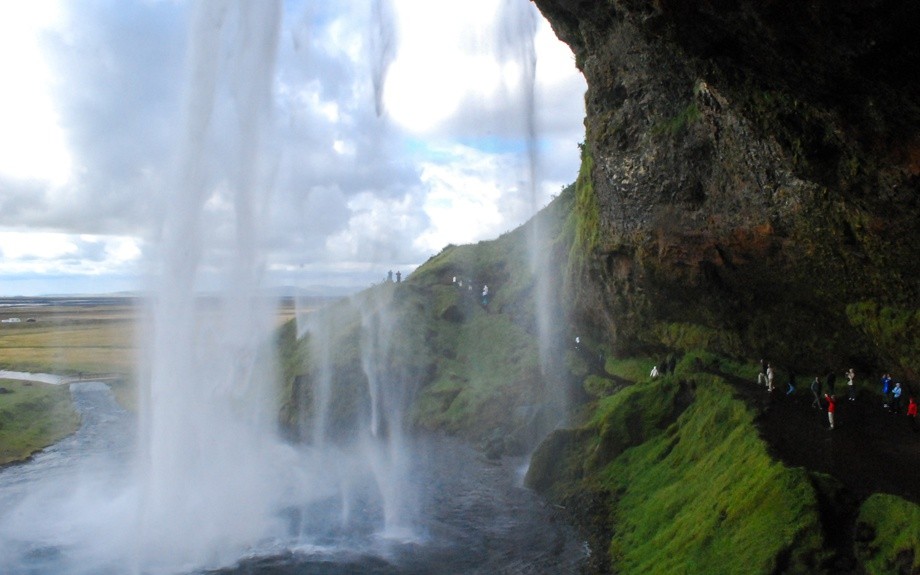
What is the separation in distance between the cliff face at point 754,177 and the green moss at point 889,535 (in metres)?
8.51

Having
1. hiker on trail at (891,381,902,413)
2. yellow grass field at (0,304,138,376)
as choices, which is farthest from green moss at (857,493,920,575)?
yellow grass field at (0,304,138,376)

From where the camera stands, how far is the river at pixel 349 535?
22.6 m

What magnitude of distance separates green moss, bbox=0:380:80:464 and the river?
7.22 metres

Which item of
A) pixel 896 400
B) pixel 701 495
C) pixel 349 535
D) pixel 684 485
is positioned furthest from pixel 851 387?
pixel 349 535

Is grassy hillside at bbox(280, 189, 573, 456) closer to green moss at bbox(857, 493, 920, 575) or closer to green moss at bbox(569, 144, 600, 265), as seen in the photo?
green moss at bbox(569, 144, 600, 265)

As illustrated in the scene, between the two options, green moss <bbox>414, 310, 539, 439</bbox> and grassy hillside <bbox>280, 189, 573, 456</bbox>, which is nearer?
grassy hillside <bbox>280, 189, 573, 456</bbox>

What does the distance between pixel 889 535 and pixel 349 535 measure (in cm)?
1717

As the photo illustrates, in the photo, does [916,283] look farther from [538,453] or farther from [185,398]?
[185,398]

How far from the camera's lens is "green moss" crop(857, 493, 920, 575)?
15.0 m

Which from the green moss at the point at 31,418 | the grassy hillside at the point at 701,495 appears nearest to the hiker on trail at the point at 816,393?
the grassy hillside at the point at 701,495

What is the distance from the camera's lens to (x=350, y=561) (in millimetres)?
23188

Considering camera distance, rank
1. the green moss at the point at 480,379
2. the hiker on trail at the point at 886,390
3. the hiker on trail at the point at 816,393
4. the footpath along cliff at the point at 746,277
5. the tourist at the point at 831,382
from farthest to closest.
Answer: the green moss at the point at 480,379 → the tourist at the point at 831,382 → the hiker on trail at the point at 816,393 → the hiker on trail at the point at 886,390 → the footpath along cliff at the point at 746,277

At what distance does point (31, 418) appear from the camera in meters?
50.9

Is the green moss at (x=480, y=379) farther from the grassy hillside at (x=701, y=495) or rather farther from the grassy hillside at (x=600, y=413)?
the grassy hillside at (x=701, y=495)
